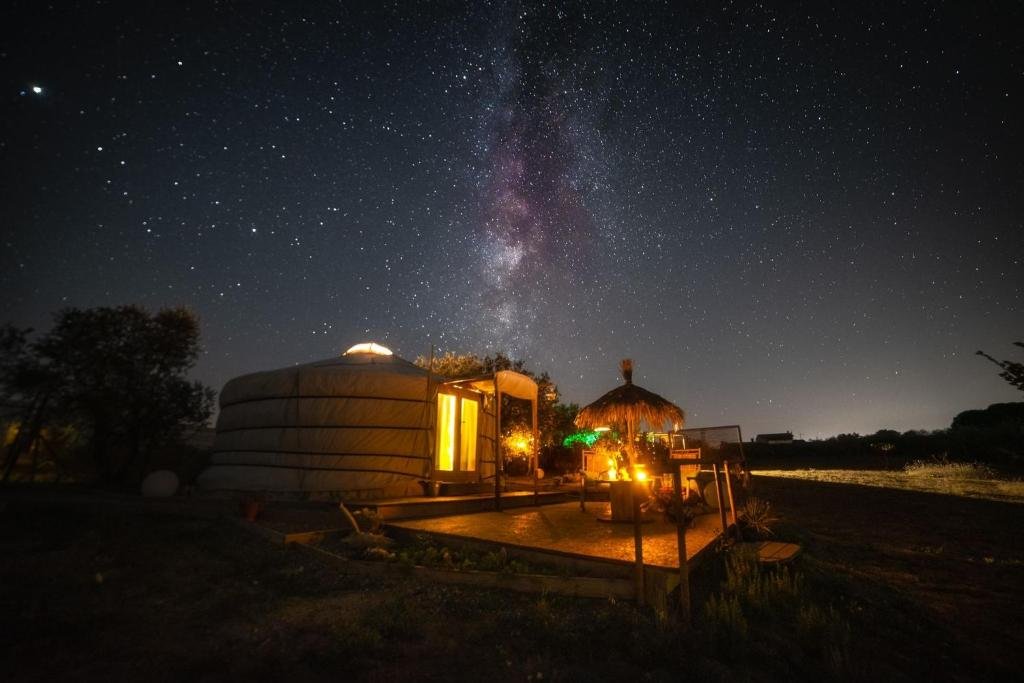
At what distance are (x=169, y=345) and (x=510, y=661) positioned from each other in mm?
12465

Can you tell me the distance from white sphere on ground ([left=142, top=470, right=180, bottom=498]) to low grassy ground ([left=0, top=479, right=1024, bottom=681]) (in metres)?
3.27

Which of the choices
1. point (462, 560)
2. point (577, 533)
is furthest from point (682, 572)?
point (462, 560)

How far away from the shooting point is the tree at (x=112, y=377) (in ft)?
32.7

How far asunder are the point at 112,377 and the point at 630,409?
11374 mm

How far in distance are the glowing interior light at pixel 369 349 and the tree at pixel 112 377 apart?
4.26m

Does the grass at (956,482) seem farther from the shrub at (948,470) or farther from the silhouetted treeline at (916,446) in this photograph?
the silhouetted treeline at (916,446)

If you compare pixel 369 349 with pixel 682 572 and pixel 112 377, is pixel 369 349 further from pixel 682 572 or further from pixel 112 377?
pixel 682 572

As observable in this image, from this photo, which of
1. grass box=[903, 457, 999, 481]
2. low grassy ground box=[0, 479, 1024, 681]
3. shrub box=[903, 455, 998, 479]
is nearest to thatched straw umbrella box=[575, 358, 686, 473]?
low grassy ground box=[0, 479, 1024, 681]

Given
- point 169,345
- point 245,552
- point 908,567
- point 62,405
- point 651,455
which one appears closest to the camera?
point 245,552

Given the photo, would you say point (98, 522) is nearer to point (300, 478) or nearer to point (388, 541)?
point (300, 478)

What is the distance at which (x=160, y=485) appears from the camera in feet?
26.7

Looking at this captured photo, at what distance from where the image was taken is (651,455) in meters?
5.36

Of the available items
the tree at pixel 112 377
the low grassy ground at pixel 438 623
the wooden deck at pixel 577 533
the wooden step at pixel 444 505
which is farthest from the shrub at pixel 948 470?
the tree at pixel 112 377

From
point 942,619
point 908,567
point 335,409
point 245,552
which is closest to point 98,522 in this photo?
point 245,552
